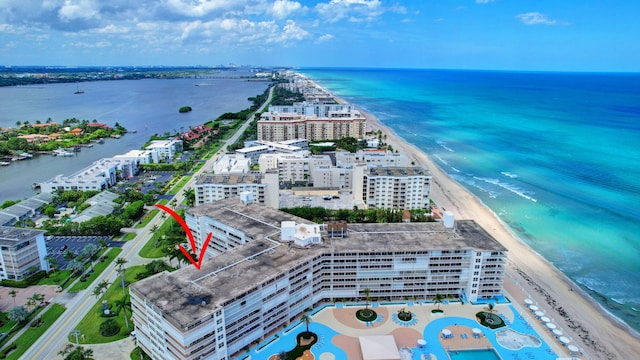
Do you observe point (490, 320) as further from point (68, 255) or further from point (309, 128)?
point (309, 128)

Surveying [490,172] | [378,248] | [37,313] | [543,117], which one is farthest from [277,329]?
[543,117]

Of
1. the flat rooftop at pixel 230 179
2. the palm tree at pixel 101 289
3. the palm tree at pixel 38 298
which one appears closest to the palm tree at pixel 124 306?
the palm tree at pixel 101 289

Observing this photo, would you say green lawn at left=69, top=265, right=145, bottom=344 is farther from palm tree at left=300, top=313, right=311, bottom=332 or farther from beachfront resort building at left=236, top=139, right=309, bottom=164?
beachfront resort building at left=236, top=139, right=309, bottom=164

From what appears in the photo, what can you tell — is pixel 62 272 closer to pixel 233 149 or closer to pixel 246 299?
pixel 246 299

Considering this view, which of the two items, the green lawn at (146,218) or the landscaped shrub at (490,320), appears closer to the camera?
the landscaped shrub at (490,320)

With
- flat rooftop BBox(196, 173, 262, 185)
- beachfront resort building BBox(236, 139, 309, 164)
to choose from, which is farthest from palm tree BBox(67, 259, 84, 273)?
beachfront resort building BBox(236, 139, 309, 164)

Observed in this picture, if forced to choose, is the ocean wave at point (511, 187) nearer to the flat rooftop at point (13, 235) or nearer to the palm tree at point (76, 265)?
the palm tree at point (76, 265)
